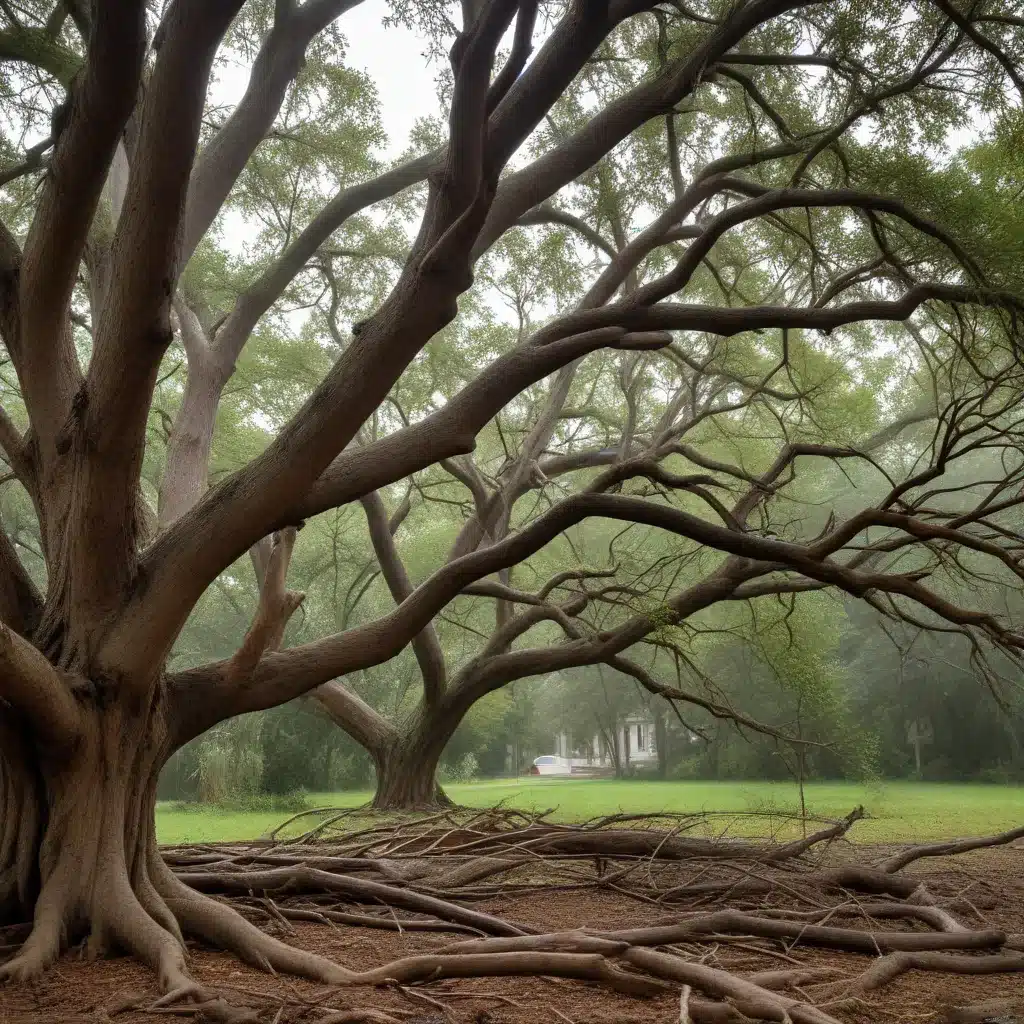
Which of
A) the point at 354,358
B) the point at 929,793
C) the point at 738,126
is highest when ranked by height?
the point at 738,126

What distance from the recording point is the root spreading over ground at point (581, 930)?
120 inches

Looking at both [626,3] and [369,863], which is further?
[369,863]

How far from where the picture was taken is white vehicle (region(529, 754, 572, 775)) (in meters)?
24.5

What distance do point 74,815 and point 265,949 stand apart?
1161 millimetres

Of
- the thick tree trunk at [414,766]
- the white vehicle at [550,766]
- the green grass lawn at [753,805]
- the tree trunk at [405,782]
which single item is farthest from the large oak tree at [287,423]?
the white vehicle at [550,766]

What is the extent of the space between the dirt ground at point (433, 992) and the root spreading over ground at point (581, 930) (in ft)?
0.05

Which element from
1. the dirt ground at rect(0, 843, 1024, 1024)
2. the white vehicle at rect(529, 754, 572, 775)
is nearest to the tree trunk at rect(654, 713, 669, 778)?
the white vehicle at rect(529, 754, 572, 775)

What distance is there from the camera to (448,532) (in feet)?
55.5

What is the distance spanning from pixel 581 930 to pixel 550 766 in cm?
2265

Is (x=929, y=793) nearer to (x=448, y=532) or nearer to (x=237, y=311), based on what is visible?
(x=448, y=532)

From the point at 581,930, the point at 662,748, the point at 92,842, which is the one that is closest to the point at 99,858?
the point at 92,842

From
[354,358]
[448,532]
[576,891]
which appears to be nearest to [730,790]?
[448,532]

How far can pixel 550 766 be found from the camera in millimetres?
25594

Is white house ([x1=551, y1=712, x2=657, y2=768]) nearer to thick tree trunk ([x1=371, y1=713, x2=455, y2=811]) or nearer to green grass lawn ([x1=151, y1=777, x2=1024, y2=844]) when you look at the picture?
green grass lawn ([x1=151, y1=777, x2=1024, y2=844])
